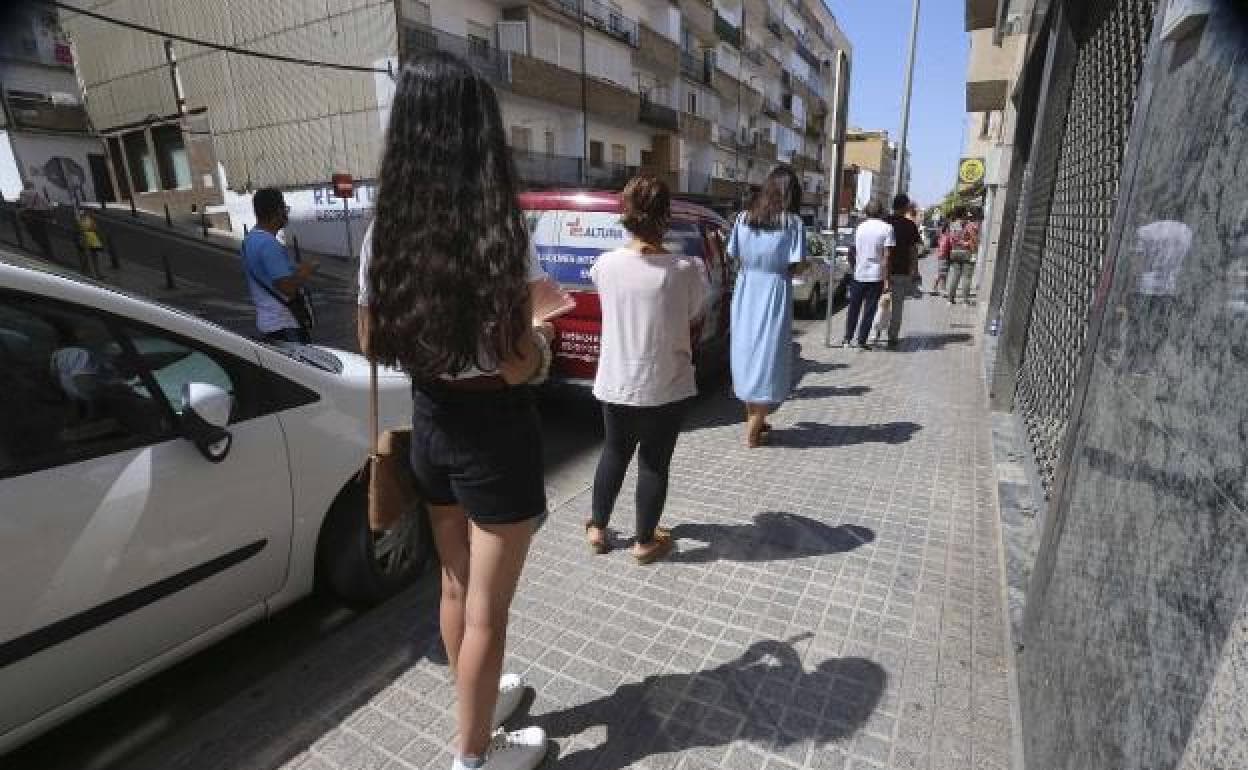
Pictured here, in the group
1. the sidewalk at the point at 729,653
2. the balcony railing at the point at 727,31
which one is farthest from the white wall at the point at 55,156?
the sidewalk at the point at 729,653

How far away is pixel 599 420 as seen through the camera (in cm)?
572

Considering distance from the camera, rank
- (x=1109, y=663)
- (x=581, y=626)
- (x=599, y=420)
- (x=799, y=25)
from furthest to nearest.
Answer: (x=799, y=25), (x=599, y=420), (x=581, y=626), (x=1109, y=663)

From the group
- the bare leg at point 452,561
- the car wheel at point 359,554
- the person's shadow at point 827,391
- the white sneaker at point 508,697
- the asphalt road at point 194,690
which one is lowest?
the person's shadow at point 827,391

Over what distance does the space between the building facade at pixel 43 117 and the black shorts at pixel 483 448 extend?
35145 mm

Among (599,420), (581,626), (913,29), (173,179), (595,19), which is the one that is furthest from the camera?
(173,179)

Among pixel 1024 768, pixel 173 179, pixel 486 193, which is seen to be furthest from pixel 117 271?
pixel 1024 768

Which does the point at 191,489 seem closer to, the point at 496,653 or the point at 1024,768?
the point at 496,653

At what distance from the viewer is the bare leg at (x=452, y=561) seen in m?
1.85

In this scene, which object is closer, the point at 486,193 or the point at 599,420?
the point at 486,193

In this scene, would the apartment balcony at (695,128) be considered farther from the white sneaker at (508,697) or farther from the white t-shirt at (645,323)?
the white sneaker at (508,697)

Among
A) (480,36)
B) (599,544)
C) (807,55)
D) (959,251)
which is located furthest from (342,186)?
(807,55)

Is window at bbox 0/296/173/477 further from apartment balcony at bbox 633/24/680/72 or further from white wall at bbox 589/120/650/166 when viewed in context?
apartment balcony at bbox 633/24/680/72

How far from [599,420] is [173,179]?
95.4ft

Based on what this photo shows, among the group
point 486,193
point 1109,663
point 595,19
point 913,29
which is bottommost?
point 1109,663
